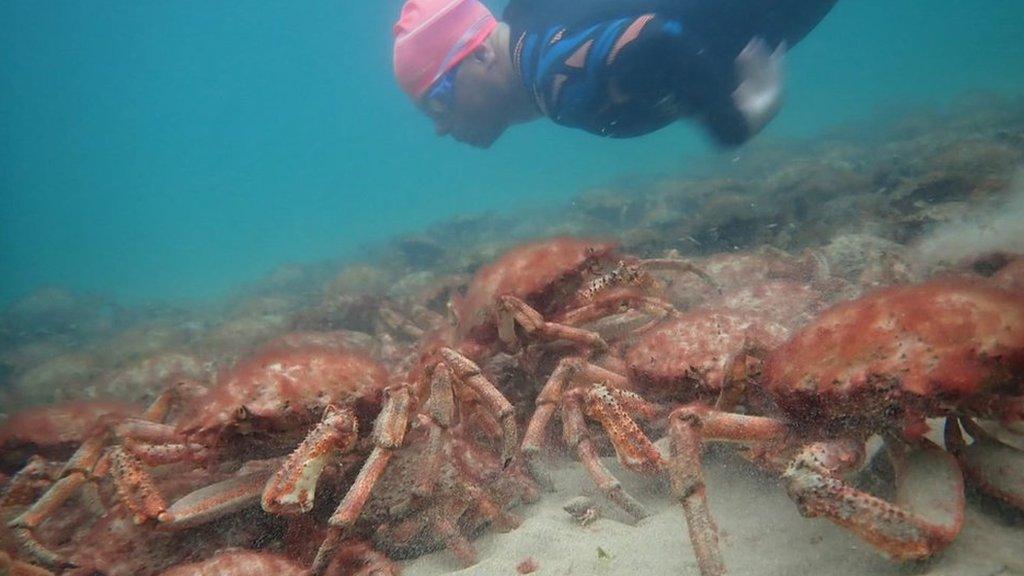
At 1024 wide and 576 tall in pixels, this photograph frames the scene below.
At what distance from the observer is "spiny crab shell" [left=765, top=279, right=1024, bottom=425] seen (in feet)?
6.64

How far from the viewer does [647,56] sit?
5434 mm

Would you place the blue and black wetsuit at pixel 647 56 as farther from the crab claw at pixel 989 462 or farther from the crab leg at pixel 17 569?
the crab leg at pixel 17 569

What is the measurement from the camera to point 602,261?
15.8 feet

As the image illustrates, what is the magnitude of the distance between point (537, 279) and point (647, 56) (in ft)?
9.28

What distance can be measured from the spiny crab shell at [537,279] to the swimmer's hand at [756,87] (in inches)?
103

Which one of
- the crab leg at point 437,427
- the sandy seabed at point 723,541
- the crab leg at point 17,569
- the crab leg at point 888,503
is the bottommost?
the sandy seabed at point 723,541

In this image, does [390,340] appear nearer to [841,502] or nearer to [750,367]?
[750,367]

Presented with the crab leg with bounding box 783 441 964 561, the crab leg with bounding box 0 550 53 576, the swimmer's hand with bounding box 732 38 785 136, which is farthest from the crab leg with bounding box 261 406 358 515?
the swimmer's hand with bounding box 732 38 785 136

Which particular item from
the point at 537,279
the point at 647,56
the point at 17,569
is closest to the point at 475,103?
the point at 647,56

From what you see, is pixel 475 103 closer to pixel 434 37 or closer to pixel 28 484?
pixel 434 37

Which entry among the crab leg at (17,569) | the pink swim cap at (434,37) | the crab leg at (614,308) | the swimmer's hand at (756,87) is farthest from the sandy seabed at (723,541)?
the pink swim cap at (434,37)

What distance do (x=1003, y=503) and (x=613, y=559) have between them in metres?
1.80

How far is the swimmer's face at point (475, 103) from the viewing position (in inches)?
325

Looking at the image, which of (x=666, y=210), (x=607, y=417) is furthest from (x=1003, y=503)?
(x=666, y=210)
